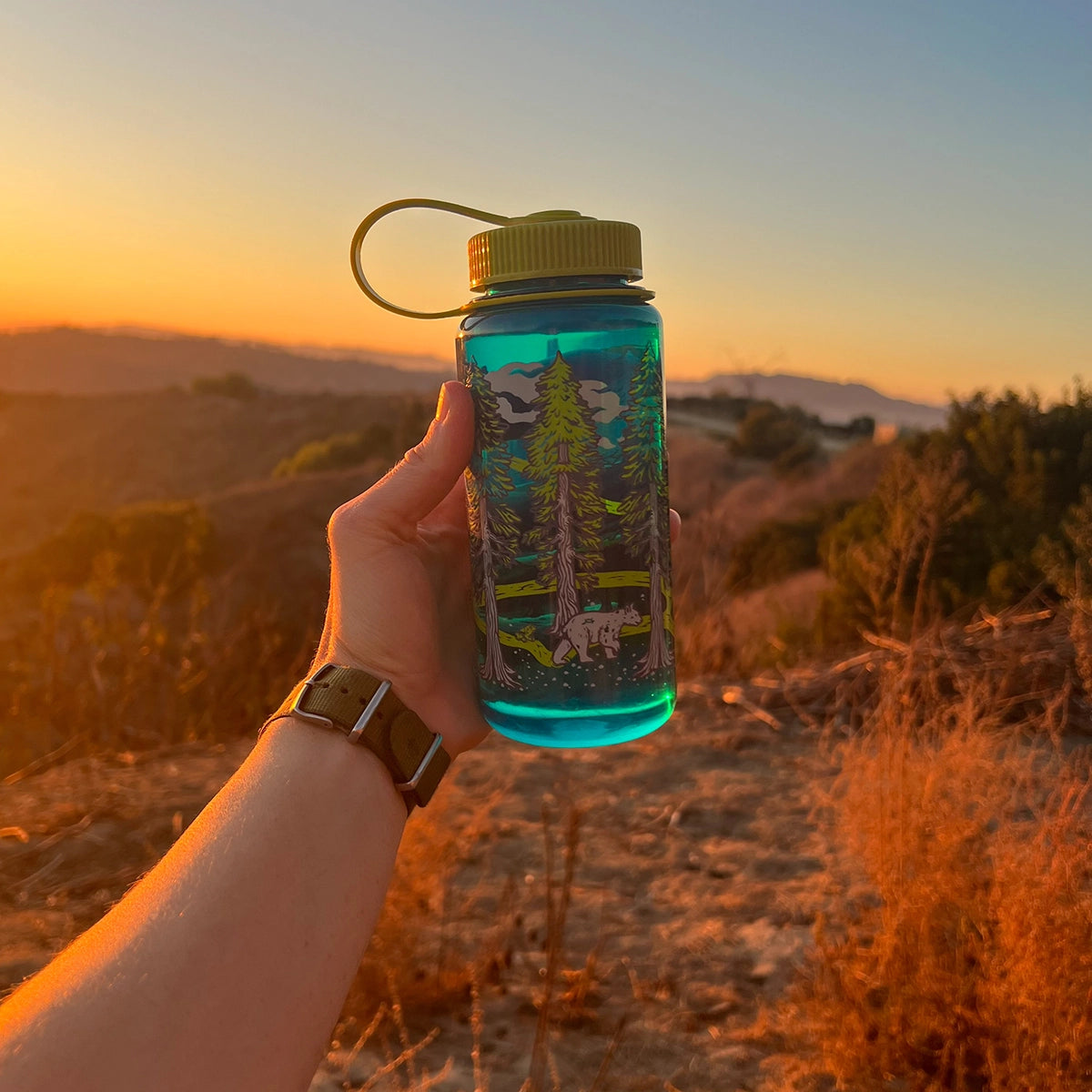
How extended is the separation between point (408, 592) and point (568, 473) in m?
0.47

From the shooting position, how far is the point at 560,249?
6.19ft

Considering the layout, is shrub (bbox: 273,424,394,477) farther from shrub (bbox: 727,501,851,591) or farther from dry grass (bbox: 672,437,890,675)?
shrub (bbox: 727,501,851,591)

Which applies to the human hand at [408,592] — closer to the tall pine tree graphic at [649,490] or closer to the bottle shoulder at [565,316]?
the bottle shoulder at [565,316]

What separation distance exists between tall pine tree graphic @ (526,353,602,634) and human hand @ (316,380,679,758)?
21 cm

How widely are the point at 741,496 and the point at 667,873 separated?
11.5 m

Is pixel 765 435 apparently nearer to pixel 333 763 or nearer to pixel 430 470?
pixel 430 470

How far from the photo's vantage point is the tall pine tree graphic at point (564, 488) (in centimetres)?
188

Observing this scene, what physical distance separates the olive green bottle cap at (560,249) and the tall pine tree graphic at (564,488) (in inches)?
6.7

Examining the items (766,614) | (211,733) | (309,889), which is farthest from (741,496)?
(309,889)


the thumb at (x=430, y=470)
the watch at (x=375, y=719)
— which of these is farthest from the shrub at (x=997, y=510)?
the watch at (x=375, y=719)

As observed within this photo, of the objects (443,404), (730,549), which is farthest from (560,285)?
(730,549)

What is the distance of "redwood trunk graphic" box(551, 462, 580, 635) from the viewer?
6.22ft

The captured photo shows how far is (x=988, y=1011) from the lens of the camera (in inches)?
98.9

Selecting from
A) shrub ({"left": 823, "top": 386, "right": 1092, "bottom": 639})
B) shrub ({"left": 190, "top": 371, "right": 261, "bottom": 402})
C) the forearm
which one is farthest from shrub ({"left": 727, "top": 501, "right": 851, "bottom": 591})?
shrub ({"left": 190, "top": 371, "right": 261, "bottom": 402})
